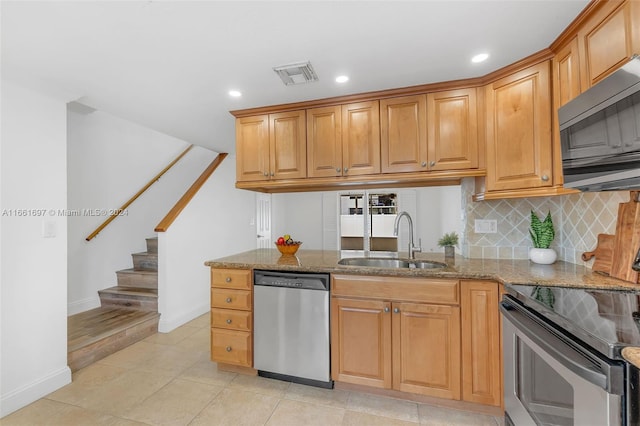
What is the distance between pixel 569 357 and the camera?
1.00m

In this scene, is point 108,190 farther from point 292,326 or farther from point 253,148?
point 292,326

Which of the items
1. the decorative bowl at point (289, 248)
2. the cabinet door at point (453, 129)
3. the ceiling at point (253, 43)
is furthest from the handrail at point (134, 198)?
the cabinet door at point (453, 129)

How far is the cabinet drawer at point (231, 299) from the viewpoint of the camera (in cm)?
224

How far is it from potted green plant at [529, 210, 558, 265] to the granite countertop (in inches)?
2.1

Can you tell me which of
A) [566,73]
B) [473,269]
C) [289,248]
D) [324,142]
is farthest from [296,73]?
[473,269]

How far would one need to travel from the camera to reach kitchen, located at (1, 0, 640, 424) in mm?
1725

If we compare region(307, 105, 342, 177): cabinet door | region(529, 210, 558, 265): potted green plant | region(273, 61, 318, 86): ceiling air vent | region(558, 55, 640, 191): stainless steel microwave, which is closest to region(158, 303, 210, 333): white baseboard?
region(307, 105, 342, 177): cabinet door

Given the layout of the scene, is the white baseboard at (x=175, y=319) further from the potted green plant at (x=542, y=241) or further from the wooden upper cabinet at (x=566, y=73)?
the wooden upper cabinet at (x=566, y=73)

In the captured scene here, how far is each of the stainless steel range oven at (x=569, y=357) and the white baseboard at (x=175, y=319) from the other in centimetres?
318

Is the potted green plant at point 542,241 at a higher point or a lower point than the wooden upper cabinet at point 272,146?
lower

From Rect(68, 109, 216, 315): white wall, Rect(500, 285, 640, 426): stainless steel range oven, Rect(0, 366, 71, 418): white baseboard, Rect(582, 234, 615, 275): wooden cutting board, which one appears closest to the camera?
Rect(500, 285, 640, 426): stainless steel range oven

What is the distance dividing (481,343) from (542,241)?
877 millimetres

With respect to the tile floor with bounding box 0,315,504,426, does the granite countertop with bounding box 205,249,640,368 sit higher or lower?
higher

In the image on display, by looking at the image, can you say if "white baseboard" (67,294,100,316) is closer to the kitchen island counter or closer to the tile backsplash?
the kitchen island counter
